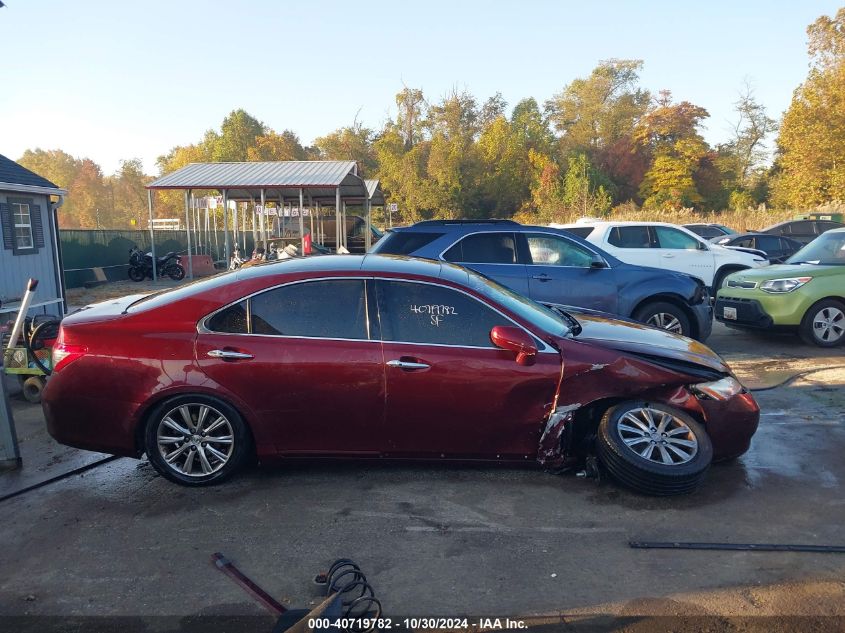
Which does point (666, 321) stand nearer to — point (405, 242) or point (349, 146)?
point (405, 242)

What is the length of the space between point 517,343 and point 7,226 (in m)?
13.4

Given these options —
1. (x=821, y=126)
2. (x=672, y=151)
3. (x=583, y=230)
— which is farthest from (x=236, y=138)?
(x=583, y=230)

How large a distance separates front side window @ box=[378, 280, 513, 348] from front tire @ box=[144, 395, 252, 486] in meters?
1.22

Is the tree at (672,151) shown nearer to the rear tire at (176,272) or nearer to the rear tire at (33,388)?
the rear tire at (176,272)

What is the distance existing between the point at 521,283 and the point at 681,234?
6.27 metres

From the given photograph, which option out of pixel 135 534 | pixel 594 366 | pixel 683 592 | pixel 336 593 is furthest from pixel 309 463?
pixel 683 592

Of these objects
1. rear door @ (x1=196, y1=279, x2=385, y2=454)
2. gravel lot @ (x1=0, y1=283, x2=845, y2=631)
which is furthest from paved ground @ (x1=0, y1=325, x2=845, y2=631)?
rear door @ (x1=196, y1=279, x2=385, y2=454)

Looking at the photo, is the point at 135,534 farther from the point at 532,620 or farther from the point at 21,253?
the point at 21,253

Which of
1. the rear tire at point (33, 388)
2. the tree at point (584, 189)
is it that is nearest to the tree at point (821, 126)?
the tree at point (584, 189)

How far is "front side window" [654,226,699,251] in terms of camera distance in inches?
497

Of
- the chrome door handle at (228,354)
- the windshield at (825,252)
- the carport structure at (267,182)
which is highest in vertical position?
the carport structure at (267,182)

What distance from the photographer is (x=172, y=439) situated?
4.32 meters

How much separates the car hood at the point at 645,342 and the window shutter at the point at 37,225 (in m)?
13.8

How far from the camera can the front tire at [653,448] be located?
405 cm
